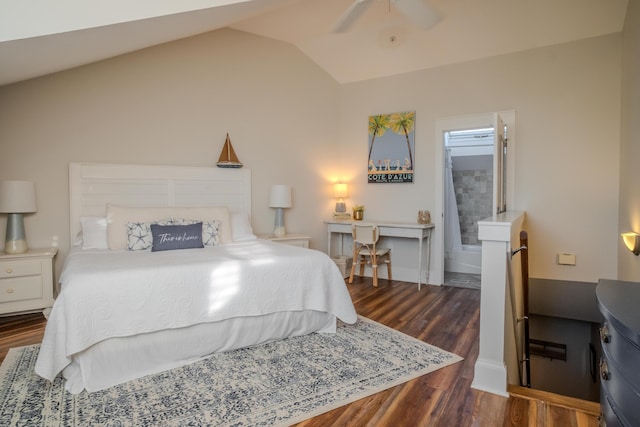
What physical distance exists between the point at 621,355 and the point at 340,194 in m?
4.70

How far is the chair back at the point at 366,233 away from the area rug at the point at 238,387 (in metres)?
1.89

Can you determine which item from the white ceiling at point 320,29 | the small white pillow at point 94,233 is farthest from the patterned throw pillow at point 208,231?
the white ceiling at point 320,29

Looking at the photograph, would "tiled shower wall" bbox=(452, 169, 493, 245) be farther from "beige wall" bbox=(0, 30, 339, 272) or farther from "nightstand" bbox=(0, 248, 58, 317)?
"nightstand" bbox=(0, 248, 58, 317)

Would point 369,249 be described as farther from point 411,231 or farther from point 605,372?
point 605,372

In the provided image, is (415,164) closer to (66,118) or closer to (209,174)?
(209,174)

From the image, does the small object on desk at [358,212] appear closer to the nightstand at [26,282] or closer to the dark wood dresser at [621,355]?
the nightstand at [26,282]

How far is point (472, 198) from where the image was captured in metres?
6.44

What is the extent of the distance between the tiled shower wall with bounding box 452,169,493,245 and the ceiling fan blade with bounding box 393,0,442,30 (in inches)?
149

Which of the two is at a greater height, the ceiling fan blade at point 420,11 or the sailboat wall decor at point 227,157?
the ceiling fan blade at point 420,11

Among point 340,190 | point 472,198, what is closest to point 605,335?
point 340,190

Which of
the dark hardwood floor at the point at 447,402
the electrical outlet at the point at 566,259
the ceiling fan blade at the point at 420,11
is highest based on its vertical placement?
the ceiling fan blade at the point at 420,11

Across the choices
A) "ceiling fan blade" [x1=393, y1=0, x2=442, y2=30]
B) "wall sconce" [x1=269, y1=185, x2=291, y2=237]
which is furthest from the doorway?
"ceiling fan blade" [x1=393, y1=0, x2=442, y2=30]

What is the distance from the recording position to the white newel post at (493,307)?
7.27 feet

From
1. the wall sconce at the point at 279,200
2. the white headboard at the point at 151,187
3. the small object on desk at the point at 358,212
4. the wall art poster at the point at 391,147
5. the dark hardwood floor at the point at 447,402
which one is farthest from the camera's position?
the small object on desk at the point at 358,212
